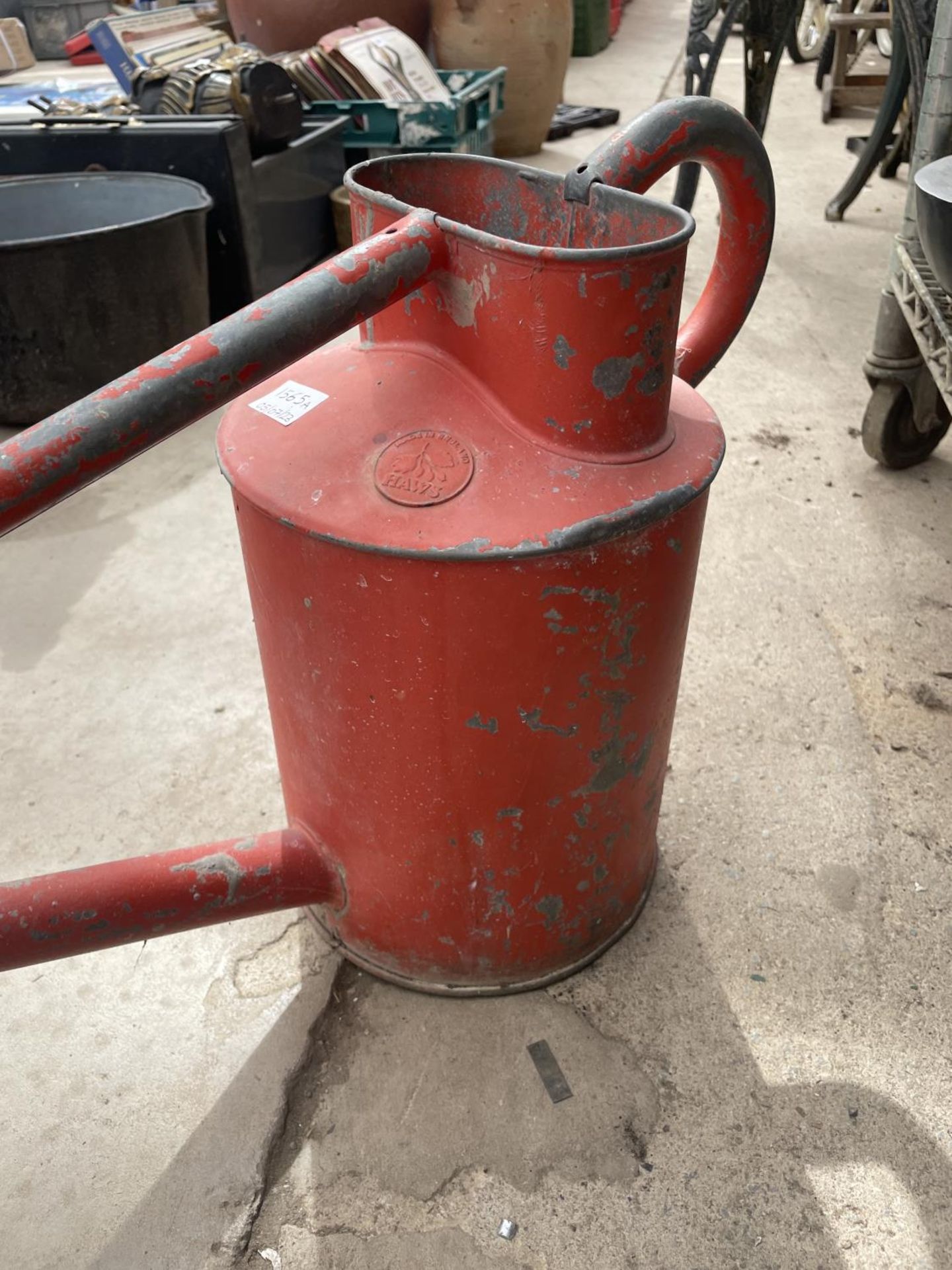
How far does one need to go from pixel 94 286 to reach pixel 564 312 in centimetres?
207

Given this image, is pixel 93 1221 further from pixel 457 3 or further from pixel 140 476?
pixel 457 3

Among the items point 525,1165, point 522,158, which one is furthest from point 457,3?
point 525,1165

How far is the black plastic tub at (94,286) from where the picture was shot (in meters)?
2.54

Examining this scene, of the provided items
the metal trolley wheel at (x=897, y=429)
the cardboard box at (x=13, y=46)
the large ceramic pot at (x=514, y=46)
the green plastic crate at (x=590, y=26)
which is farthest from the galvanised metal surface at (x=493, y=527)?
the green plastic crate at (x=590, y=26)

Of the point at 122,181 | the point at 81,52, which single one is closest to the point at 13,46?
the point at 81,52

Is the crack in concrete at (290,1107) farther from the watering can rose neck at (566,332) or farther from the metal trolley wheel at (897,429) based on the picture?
the metal trolley wheel at (897,429)

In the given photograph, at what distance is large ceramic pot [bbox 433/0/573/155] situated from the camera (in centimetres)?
474

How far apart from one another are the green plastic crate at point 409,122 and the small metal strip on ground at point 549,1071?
134 inches

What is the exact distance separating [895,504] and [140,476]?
1.90 meters

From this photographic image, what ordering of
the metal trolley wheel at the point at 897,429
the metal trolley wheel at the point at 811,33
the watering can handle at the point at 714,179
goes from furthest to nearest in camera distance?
the metal trolley wheel at the point at 811,33
the metal trolley wheel at the point at 897,429
the watering can handle at the point at 714,179

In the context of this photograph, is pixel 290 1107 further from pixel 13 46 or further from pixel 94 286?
pixel 13 46

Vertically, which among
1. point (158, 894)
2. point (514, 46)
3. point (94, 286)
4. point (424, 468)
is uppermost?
point (424, 468)

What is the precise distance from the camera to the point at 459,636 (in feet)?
3.32

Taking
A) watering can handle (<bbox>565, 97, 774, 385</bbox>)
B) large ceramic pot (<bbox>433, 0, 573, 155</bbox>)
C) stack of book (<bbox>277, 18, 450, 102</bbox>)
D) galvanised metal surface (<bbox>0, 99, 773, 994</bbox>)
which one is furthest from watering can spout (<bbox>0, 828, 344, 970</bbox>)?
large ceramic pot (<bbox>433, 0, 573, 155</bbox>)
